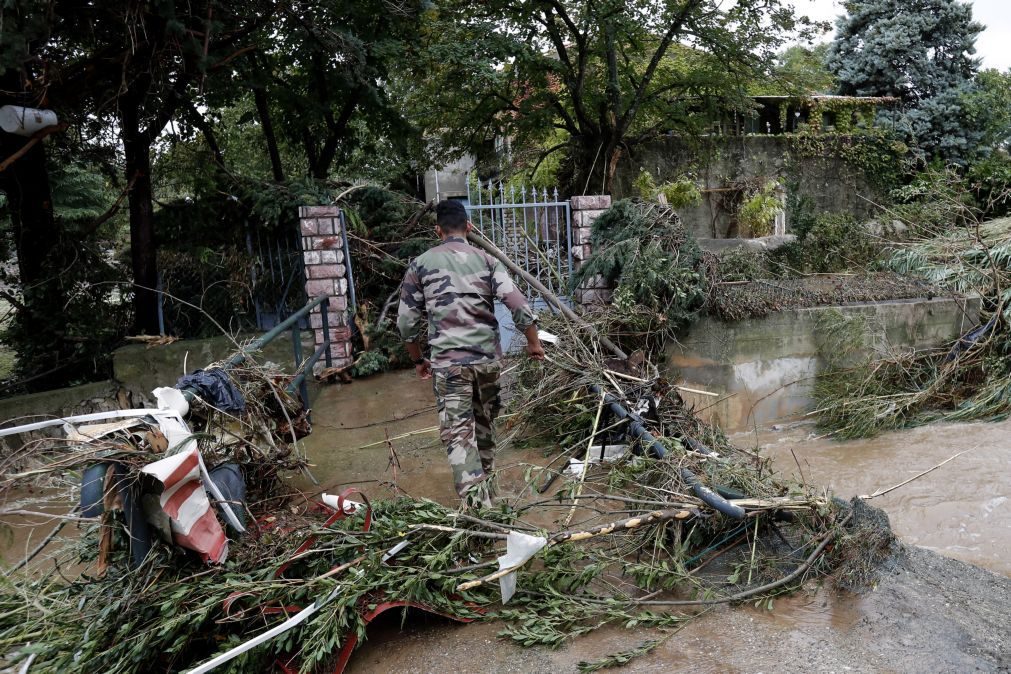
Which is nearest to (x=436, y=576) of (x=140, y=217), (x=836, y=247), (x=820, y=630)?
(x=820, y=630)

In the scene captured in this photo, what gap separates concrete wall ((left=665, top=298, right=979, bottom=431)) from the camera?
6.56 metres

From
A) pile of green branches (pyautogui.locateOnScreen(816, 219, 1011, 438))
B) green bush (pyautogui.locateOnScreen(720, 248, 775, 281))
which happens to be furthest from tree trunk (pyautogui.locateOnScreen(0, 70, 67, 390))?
pile of green branches (pyautogui.locateOnScreen(816, 219, 1011, 438))

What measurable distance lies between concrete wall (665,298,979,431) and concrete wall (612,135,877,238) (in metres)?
7.59

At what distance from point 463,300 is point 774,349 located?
4.40 meters

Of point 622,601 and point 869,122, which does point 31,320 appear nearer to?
point 622,601

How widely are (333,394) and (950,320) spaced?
260 inches

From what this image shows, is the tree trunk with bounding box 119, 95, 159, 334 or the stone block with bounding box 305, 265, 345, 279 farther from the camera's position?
the tree trunk with bounding box 119, 95, 159, 334

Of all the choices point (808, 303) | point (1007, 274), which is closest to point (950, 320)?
→ point (1007, 274)

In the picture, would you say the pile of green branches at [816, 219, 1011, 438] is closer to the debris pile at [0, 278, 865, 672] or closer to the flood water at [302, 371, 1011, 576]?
the flood water at [302, 371, 1011, 576]

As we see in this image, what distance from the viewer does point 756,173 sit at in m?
14.5

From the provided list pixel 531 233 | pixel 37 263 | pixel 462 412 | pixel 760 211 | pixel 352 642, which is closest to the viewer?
pixel 352 642

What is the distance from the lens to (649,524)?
304 cm

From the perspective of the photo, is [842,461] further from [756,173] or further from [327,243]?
[756,173]

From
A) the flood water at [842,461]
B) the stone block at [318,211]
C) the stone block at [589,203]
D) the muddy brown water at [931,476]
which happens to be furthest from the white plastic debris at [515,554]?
the stone block at [589,203]
